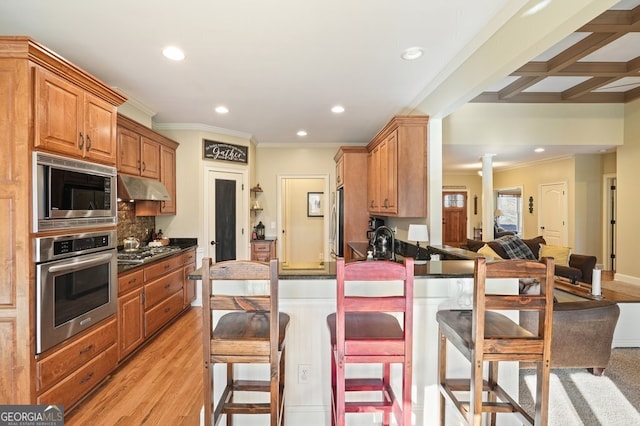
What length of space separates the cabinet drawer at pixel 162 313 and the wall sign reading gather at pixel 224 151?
212 centimetres

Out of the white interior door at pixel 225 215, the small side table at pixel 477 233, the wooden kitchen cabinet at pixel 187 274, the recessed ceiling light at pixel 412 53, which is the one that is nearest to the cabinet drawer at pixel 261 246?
the white interior door at pixel 225 215

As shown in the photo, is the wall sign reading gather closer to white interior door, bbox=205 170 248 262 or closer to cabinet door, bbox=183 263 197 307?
white interior door, bbox=205 170 248 262

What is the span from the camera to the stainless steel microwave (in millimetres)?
1871

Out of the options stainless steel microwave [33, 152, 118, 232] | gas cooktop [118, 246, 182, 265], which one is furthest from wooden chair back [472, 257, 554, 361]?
gas cooktop [118, 246, 182, 265]

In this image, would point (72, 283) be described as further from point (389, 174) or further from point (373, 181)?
point (373, 181)

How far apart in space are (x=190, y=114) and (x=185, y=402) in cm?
342

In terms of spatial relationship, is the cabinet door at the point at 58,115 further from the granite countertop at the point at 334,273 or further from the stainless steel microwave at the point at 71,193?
the granite countertop at the point at 334,273

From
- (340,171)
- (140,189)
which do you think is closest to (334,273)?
(140,189)

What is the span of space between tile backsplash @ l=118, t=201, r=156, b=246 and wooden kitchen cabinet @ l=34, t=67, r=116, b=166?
142cm

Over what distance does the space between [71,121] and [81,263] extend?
1011 mm

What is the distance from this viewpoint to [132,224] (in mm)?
3963

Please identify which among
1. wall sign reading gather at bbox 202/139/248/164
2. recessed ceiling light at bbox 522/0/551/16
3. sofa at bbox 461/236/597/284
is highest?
recessed ceiling light at bbox 522/0/551/16

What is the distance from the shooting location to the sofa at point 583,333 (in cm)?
249

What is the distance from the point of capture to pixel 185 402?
226 centimetres
